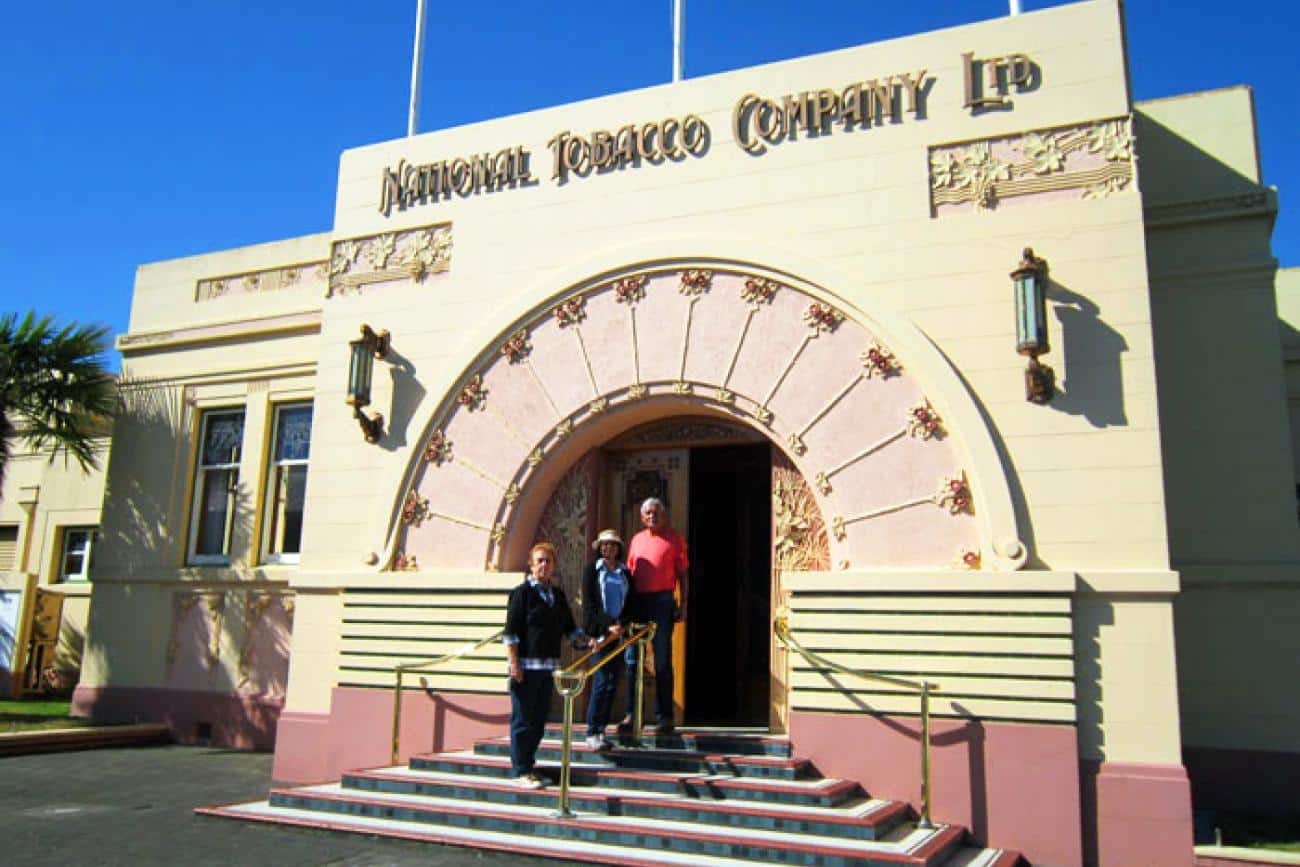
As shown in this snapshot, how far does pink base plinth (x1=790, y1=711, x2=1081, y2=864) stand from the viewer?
7871 millimetres

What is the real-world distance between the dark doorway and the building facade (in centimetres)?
4

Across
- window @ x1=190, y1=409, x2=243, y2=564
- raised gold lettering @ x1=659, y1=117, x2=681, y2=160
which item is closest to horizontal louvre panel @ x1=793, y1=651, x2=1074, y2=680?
raised gold lettering @ x1=659, y1=117, x2=681, y2=160

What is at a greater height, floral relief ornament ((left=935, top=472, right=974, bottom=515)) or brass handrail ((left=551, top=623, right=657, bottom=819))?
floral relief ornament ((left=935, top=472, right=974, bottom=515))

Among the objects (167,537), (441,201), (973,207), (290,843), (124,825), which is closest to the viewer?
(290,843)

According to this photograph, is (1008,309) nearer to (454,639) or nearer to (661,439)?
(661,439)

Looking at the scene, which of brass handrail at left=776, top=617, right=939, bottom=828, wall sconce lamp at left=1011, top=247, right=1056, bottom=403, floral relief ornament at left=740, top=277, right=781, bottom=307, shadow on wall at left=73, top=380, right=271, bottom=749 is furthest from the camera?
shadow on wall at left=73, top=380, right=271, bottom=749

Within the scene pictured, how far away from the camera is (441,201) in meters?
11.8

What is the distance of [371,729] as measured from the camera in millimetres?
10734

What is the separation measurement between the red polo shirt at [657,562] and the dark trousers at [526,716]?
50.9 inches

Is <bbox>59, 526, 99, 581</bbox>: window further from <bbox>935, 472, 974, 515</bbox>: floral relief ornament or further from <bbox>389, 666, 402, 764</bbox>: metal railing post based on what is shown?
<bbox>935, 472, 974, 515</bbox>: floral relief ornament

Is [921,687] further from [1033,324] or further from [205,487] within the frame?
[205,487]

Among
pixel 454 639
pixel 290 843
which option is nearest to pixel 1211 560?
pixel 454 639

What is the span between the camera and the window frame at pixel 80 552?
62.6 feet

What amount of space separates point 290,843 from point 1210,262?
9.57 meters
